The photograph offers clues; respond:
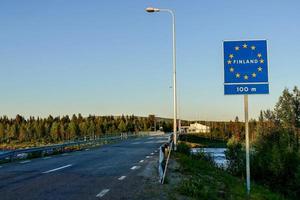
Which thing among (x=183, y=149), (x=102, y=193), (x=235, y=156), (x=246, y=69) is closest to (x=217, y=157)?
(x=235, y=156)

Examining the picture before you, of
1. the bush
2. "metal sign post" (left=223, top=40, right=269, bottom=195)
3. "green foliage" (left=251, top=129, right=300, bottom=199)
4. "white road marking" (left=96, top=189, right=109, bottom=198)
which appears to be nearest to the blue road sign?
"metal sign post" (left=223, top=40, right=269, bottom=195)

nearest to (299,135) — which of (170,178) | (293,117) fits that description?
(293,117)

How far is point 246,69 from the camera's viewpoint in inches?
492

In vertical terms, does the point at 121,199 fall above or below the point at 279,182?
above

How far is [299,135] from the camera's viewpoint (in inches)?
5418

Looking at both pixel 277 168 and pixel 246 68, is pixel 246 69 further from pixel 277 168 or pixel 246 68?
pixel 277 168

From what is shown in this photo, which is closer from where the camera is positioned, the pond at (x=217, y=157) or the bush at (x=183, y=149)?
the bush at (x=183, y=149)

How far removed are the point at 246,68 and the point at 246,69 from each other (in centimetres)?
3

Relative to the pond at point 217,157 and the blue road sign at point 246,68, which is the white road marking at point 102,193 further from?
the pond at point 217,157

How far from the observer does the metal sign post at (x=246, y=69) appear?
41.0ft

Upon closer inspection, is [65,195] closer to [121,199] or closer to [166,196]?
[121,199]

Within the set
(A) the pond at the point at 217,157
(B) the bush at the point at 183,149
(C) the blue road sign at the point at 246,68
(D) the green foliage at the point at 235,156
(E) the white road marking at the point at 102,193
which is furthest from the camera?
(D) the green foliage at the point at 235,156

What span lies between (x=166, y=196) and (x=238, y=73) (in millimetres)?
3755

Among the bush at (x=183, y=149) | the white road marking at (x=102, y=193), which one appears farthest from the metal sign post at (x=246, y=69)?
the bush at (x=183, y=149)
